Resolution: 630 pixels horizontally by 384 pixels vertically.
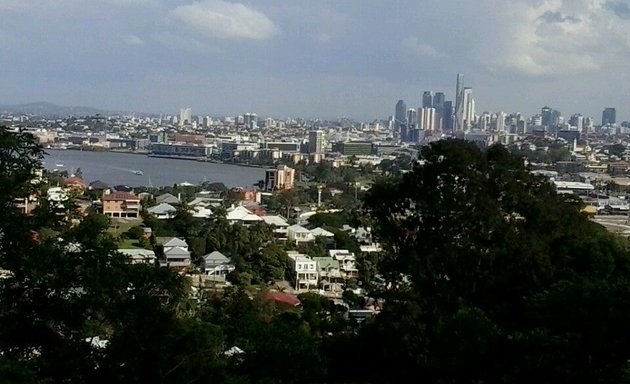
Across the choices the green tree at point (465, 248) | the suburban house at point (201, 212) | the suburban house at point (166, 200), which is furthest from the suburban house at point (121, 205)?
the green tree at point (465, 248)

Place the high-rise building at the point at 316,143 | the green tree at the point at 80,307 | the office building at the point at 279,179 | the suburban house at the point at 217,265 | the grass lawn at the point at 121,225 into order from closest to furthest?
the green tree at the point at 80,307
the suburban house at the point at 217,265
the grass lawn at the point at 121,225
the office building at the point at 279,179
the high-rise building at the point at 316,143

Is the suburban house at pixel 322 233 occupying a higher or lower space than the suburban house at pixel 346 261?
higher

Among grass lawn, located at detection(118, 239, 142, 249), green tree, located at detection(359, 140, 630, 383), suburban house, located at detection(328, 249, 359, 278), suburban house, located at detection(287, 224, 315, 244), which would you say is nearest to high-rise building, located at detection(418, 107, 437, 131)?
suburban house, located at detection(287, 224, 315, 244)

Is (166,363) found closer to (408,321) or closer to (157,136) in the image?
(408,321)

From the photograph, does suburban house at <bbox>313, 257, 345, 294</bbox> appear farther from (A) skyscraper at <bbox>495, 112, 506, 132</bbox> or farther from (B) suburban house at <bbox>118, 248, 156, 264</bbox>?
(A) skyscraper at <bbox>495, 112, 506, 132</bbox>

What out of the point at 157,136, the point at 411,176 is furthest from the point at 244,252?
the point at 157,136

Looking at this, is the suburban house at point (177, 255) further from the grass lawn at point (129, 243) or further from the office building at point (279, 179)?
the office building at point (279, 179)

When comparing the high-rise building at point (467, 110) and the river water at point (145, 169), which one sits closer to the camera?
the river water at point (145, 169)
